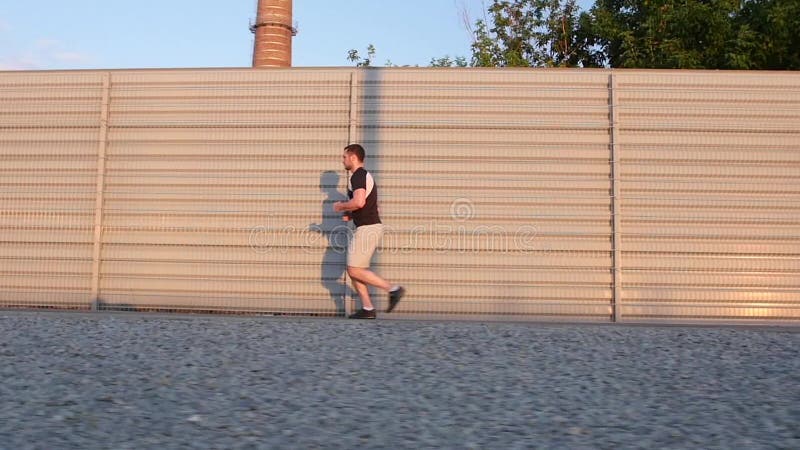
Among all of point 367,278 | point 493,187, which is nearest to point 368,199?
point 367,278

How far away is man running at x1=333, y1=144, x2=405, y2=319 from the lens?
6672 millimetres

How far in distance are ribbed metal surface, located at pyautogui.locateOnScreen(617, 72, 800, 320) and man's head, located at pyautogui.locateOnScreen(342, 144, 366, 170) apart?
2766mm

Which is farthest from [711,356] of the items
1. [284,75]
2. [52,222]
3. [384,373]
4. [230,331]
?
[52,222]

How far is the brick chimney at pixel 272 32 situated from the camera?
2034cm

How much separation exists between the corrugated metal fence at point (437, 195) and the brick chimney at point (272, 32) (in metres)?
13.0

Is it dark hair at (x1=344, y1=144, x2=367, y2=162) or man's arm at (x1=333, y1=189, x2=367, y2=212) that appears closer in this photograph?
man's arm at (x1=333, y1=189, x2=367, y2=212)

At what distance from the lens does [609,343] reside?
5262 mm

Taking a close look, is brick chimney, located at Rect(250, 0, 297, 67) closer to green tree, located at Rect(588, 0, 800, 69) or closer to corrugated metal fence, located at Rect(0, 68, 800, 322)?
green tree, located at Rect(588, 0, 800, 69)

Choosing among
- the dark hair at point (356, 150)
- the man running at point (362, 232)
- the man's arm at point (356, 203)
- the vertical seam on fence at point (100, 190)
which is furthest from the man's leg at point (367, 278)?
the vertical seam on fence at point (100, 190)

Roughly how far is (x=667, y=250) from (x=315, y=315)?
12.0 ft

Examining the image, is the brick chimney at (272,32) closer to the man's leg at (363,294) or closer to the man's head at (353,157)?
the man's head at (353,157)

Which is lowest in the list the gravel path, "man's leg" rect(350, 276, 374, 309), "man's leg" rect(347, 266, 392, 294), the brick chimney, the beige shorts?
the gravel path

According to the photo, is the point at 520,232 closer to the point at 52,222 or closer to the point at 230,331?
the point at 230,331

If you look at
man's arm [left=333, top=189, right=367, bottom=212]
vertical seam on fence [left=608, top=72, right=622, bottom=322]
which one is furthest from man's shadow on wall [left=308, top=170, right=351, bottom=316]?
vertical seam on fence [left=608, top=72, right=622, bottom=322]
